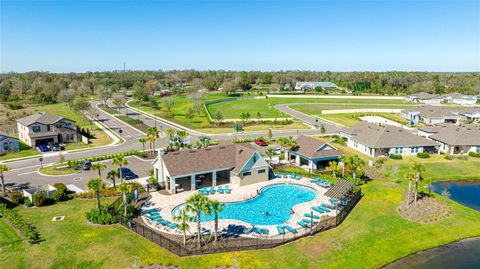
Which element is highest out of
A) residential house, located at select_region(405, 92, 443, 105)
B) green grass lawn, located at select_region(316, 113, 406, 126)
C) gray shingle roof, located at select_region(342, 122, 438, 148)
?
residential house, located at select_region(405, 92, 443, 105)

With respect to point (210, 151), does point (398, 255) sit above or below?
below

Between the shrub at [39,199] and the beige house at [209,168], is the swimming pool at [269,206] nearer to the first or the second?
the beige house at [209,168]

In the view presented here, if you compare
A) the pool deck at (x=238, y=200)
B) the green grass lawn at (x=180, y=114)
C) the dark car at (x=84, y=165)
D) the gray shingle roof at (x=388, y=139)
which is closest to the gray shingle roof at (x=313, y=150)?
the pool deck at (x=238, y=200)

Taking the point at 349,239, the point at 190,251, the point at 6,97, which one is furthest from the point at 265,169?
the point at 6,97

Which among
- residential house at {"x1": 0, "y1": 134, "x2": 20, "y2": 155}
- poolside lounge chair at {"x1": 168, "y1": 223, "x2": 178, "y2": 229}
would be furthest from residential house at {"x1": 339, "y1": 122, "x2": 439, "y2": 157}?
residential house at {"x1": 0, "y1": 134, "x2": 20, "y2": 155}

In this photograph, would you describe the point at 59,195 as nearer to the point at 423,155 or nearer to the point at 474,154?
the point at 423,155

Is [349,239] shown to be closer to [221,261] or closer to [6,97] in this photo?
[221,261]

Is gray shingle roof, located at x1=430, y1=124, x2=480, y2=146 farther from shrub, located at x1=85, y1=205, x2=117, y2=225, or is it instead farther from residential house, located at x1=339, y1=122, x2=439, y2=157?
shrub, located at x1=85, y1=205, x2=117, y2=225
